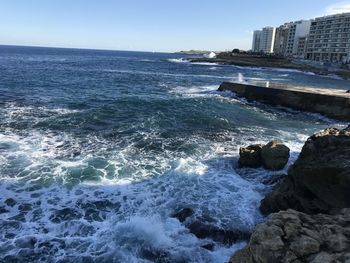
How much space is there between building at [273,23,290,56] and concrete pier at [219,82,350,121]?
151 metres

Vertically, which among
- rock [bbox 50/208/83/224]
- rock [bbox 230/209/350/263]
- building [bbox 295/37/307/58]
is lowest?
rock [bbox 50/208/83/224]

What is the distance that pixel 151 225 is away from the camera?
10164 millimetres

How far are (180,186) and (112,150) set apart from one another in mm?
5091

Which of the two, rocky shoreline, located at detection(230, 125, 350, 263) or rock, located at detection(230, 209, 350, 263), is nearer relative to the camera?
rock, located at detection(230, 209, 350, 263)

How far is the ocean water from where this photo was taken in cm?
934

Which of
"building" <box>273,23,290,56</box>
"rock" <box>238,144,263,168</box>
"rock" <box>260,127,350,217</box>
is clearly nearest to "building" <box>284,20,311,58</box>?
"building" <box>273,23,290,56</box>

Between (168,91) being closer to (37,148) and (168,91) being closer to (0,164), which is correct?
(37,148)

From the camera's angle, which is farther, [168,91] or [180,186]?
[168,91]

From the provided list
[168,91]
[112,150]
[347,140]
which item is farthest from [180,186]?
[168,91]

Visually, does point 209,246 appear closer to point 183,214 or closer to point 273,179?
point 183,214

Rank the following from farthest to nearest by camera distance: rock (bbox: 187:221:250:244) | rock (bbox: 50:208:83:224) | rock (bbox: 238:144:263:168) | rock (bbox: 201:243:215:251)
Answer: rock (bbox: 238:144:263:168) < rock (bbox: 50:208:83:224) < rock (bbox: 187:221:250:244) < rock (bbox: 201:243:215:251)

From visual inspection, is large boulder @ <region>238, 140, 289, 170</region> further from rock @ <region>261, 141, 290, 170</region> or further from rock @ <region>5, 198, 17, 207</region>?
rock @ <region>5, 198, 17, 207</region>

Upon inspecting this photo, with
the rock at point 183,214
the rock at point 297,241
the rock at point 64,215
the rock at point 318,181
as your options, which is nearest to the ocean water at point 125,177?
the rock at point 64,215

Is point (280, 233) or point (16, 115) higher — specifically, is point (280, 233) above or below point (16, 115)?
above
